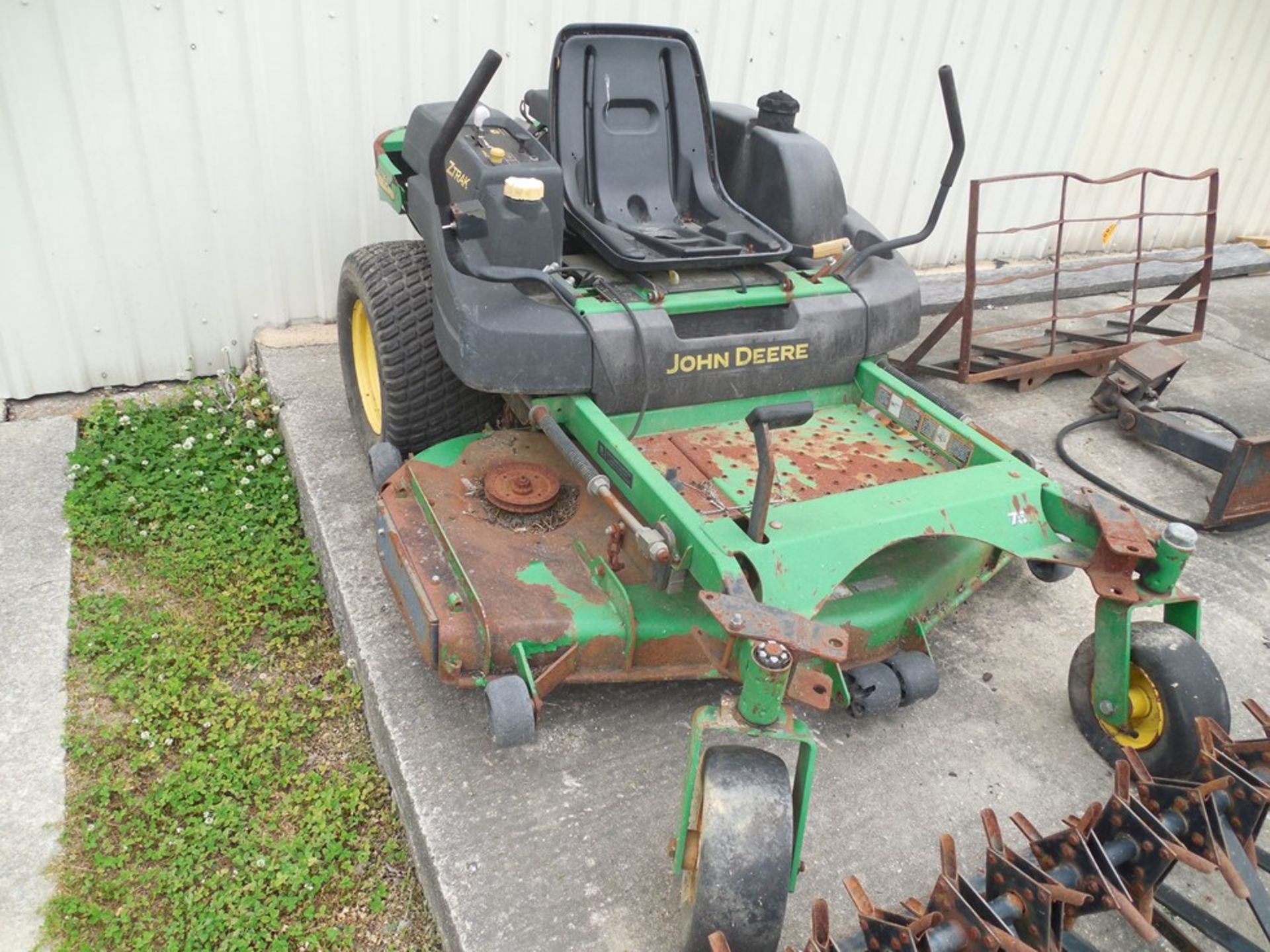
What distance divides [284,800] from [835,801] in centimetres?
125

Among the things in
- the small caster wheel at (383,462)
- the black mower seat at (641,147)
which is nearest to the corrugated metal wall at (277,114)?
the black mower seat at (641,147)

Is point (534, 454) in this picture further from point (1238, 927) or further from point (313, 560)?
point (1238, 927)

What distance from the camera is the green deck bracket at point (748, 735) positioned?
1.81 meters

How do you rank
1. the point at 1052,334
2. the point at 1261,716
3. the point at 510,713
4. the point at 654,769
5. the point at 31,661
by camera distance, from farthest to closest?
the point at 1052,334
the point at 31,661
the point at 654,769
the point at 510,713
the point at 1261,716

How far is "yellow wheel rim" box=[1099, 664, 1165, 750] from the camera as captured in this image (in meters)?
2.33

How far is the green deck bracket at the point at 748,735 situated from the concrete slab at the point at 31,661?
52.4 inches

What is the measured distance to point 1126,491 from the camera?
12.0 ft

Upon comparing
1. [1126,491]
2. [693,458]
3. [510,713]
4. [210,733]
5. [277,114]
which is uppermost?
[277,114]

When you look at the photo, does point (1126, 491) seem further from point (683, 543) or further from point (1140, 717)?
point (683, 543)

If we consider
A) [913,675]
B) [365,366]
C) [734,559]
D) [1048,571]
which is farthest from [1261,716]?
[365,366]

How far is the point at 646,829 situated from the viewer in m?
2.20

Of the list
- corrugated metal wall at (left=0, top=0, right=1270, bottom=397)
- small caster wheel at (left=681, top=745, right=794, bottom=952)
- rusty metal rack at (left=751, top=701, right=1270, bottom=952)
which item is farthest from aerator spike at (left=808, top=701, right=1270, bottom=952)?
corrugated metal wall at (left=0, top=0, right=1270, bottom=397)

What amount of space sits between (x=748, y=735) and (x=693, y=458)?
109cm

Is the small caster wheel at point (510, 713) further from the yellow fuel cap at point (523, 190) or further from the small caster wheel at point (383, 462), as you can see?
the yellow fuel cap at point (523, 190)
